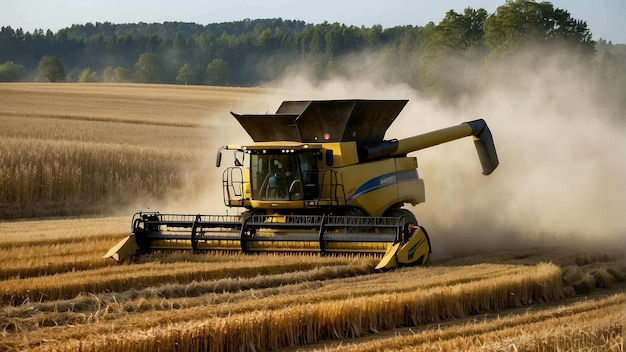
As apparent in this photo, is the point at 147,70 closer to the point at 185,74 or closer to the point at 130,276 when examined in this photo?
the point at 185,74

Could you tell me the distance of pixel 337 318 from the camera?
10109 millimetres

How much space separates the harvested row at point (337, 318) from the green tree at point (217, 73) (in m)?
88.9

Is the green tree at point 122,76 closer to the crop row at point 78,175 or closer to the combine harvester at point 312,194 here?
A: the crop row at point 78,175

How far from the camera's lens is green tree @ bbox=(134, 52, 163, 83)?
102500 millimetres

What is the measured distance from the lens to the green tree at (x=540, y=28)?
47.9 meters

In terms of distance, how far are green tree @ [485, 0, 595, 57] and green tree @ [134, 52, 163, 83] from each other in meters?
59.2

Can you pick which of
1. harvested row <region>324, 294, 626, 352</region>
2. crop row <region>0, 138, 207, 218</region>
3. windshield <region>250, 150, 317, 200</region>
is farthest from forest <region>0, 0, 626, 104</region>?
crop row <region>0, 138, 207, 218</region>

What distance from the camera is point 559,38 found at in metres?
48.2

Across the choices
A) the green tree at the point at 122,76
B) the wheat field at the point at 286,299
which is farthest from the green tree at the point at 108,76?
the wheat field at the point at 286,299

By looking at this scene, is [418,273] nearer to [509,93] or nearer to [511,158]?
[511,158]

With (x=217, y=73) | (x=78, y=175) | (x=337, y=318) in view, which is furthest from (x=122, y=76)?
(x=337, y=318)

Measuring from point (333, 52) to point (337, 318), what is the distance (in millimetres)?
77555

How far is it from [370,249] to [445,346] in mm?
6412

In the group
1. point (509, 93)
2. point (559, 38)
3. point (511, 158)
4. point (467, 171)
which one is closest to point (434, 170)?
point (467, 171)
